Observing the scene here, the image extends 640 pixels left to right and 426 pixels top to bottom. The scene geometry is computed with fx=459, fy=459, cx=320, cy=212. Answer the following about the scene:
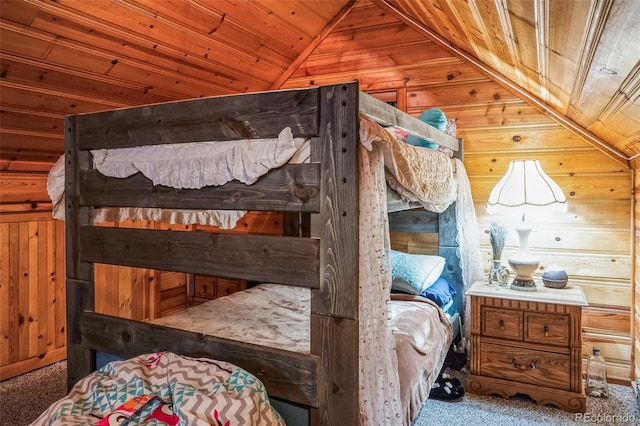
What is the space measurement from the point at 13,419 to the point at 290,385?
182 centimetres

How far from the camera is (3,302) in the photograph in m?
2.93

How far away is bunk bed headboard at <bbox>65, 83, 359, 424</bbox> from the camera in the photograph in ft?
4.84

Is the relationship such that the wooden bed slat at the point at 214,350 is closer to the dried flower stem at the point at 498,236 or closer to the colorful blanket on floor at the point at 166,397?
the colorful blanket on floor at the point at 166,397

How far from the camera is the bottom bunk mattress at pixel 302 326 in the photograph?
197cm

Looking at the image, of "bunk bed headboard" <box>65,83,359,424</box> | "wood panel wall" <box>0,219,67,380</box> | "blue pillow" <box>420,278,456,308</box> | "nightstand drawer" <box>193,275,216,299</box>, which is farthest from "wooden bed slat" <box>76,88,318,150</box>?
"nightstand drawer" <box>193,275,216,299</box>

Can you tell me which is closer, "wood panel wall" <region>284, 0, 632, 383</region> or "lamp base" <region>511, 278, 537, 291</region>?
"lamp base" <region>511, 278, 537, 291</region>

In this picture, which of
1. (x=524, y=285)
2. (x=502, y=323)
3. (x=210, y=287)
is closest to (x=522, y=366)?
(x=502, y=323)

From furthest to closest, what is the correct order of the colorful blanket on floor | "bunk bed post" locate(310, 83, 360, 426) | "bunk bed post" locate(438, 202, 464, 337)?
1. "bunk bed post" locate(438, 202, 464, 337)
2. "bunk bed post" locate(310, 83, 360, 426)
3. the colorful blanket on floor

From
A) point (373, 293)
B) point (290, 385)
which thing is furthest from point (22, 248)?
point (373, 293)

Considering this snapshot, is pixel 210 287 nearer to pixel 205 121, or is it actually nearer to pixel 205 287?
pixel 205 287

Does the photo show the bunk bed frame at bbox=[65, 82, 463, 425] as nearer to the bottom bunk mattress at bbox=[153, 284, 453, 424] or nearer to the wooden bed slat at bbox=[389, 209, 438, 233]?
the bottom bunk mattress at bbox=[153, 284, 453, 424]

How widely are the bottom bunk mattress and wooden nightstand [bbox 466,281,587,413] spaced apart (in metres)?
0.25

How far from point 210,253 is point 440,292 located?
1684 millimetres

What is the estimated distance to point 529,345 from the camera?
260cm
